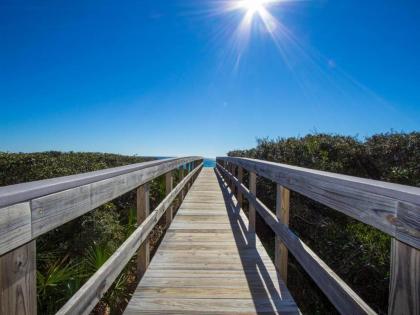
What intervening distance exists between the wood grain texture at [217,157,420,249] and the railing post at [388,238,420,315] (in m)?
0.04

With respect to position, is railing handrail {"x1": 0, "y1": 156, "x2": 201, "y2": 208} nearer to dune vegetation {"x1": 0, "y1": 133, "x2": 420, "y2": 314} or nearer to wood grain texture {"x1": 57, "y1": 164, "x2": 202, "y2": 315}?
wood grain texture {"x1": 57, "y1": 164, "x2": 202, "y2": 315}

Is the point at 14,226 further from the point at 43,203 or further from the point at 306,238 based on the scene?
the point at 306,238

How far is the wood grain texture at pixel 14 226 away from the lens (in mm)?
867

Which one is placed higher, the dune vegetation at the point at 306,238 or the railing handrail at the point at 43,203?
the railing handrail at the point at 43,203

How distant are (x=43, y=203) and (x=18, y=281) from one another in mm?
277

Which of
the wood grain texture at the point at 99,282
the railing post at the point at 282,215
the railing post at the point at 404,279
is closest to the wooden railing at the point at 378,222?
the railing post at the point at 404,279

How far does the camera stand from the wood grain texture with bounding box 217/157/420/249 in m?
0.93

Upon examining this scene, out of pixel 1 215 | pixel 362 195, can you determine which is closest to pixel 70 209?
pixel 1 215

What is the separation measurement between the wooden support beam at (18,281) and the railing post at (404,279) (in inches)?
50.8

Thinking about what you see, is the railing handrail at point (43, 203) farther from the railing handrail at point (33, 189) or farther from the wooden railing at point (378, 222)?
the wooden railing at point (378, 222)

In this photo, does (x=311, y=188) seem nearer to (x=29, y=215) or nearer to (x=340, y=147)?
(x=29, y=215)

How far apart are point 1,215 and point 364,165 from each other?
7064 millimetres

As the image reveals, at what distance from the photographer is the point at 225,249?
12.2ft

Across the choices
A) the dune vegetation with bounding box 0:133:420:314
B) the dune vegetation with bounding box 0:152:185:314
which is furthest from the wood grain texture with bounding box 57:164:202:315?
the dune vegetation with bounding box 0:133:420:314
